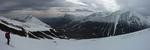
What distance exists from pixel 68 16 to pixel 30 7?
0.28 metres

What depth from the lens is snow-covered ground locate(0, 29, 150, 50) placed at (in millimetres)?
2283

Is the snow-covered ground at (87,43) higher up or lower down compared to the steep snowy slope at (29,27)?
lower down

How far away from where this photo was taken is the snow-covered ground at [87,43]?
2283 mm

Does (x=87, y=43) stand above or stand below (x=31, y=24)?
below

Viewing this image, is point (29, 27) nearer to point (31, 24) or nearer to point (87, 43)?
point (31, 24)

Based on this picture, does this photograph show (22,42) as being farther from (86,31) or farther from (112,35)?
(112,35)

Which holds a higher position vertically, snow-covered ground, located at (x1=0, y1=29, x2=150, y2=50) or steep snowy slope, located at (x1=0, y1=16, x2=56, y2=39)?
steep snowy slope, located at (x1=0, y1=16, x2=56, y2=39)

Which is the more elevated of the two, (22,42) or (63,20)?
(63,20)

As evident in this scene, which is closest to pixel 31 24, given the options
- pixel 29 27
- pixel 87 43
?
pixel 29 27

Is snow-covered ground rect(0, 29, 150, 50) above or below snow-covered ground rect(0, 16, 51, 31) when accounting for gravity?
below

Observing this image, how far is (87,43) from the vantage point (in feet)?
7.56

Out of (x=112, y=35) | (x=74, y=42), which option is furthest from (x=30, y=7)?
(x=112, y=35)

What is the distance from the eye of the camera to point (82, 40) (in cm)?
230

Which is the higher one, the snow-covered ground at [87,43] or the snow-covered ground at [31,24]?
the snow-covered ground at [31,24]
